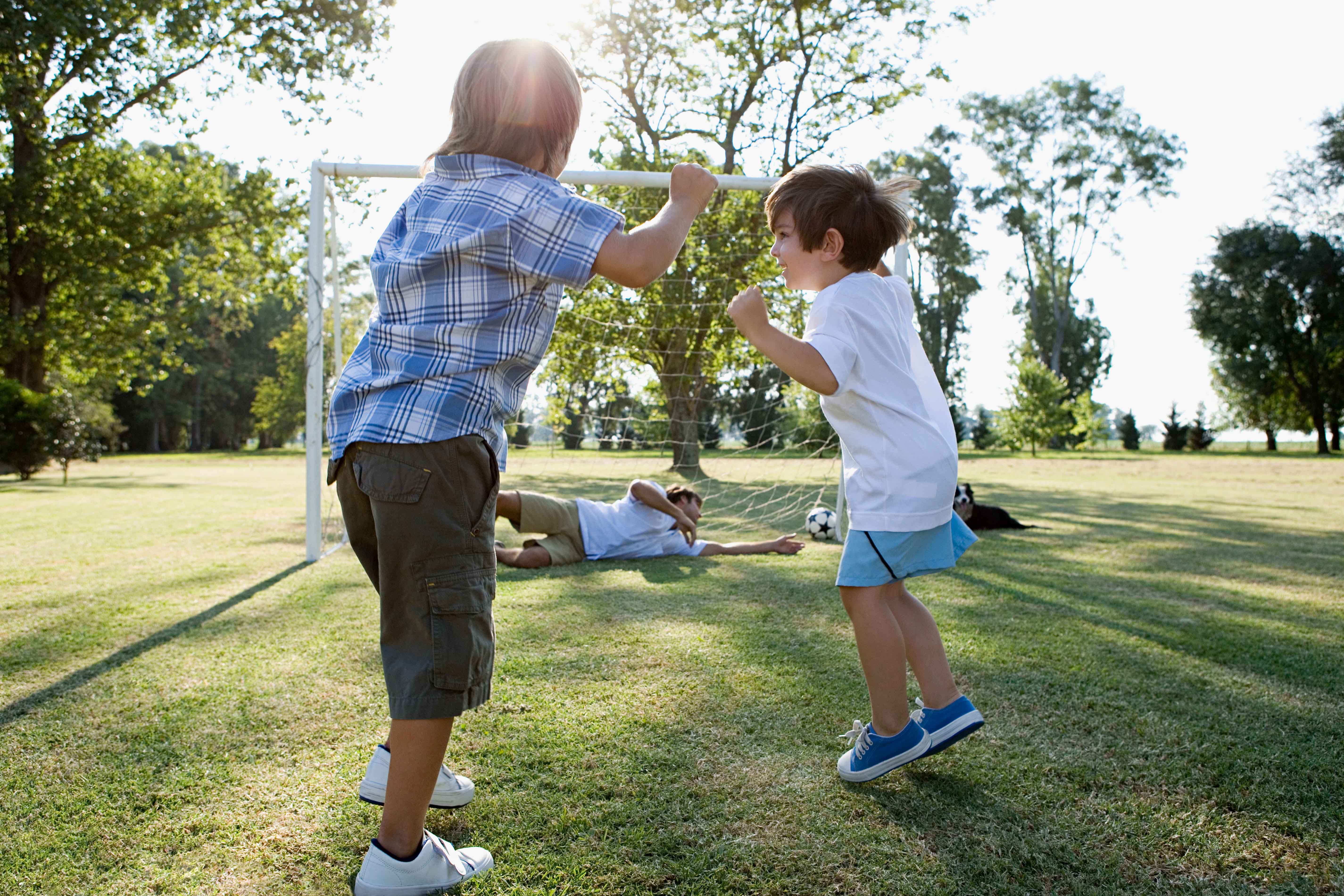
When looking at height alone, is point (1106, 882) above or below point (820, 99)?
below

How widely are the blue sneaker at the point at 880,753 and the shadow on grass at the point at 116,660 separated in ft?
7.25

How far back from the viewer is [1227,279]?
30.8 m

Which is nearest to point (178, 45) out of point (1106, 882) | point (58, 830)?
point (58, 830)

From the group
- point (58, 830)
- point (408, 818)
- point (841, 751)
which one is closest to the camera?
point (408, 818)

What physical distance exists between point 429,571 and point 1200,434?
3910 centimetres

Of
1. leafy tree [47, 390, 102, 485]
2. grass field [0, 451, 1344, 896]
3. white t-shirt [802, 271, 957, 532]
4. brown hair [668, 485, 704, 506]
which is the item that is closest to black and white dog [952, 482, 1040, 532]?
grass field [0, 451, 1344, 896]

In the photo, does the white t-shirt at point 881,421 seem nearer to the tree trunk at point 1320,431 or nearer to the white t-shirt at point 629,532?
the white t-shirt at point 629,532

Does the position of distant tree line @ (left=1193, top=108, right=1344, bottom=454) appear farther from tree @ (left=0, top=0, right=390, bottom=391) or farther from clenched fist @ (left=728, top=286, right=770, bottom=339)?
clenched fist @ (left=728, top=286, right=770, bottom=339)

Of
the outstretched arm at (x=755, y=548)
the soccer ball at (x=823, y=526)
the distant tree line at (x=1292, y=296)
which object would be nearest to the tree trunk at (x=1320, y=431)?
the distant tree line at (x=1292, y=296)

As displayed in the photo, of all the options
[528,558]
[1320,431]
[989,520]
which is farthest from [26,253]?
[1320,431]

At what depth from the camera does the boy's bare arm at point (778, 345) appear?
179 centimetres

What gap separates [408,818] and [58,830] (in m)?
0.81

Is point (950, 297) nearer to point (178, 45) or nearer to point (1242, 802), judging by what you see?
point (178, 45)

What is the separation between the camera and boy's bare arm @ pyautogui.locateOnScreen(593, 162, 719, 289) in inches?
57.3
